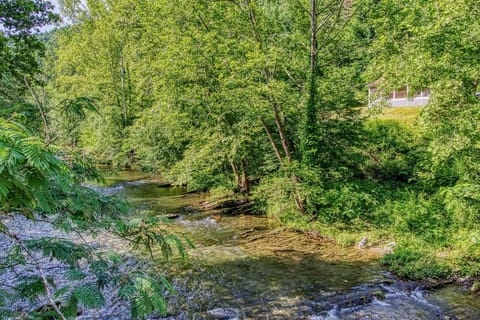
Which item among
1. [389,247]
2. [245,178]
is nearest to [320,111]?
[245,178]

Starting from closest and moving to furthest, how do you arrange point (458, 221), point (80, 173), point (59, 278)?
point (80, 173)
point (59, 278)
point (458, 221)

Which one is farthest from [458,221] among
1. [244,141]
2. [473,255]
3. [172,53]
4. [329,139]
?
[172,53]

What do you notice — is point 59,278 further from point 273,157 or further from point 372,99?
point 372,99

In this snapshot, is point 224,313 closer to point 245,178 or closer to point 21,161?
point 21,161

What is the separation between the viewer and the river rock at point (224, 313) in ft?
21.6

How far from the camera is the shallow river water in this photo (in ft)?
22.1

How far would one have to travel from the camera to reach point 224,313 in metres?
6.73

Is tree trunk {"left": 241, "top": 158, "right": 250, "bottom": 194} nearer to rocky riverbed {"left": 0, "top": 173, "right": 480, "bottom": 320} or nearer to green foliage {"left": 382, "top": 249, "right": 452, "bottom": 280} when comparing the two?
rocky riverbed {"left": 0, "top": 173, "right": 480, "bottom": 320}

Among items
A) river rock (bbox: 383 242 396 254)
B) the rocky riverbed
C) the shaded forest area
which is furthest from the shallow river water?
the shaded forest area

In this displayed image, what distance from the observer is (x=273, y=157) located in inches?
567

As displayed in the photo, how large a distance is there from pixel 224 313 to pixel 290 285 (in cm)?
185

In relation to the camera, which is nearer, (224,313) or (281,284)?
(224,313)

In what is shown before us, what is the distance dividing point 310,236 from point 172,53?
8.94 metres

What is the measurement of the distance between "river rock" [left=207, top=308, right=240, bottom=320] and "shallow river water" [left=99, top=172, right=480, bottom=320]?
19 mm
